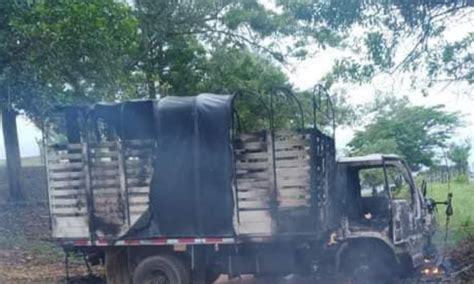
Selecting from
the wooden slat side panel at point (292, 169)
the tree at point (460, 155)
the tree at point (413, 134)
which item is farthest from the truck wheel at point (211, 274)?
the tree at point (460, 155)

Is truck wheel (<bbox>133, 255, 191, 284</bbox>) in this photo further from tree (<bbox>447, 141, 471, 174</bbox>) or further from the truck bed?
tree (<bbox>447, 141, 471, 174</bbox>)

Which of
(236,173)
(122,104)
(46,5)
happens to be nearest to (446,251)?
(236,173)

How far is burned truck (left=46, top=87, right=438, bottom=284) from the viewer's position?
861 cm

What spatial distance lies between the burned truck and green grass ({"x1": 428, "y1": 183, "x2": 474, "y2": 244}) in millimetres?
3250

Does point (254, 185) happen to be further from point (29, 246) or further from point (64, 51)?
point (29, 246)

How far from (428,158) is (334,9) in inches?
505

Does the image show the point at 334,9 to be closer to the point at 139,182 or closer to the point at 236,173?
the point at 236,173

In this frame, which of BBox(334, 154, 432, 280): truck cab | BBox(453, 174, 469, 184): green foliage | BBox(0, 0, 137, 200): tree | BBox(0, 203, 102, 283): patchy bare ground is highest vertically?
BBox(0, 0, 137, 200): tree

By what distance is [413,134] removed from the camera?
22.0m

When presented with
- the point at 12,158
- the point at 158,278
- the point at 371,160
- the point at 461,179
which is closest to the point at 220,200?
Answer: the point at 158,278

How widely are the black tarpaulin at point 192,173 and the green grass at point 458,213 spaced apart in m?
5.40

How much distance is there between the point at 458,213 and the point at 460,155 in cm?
894

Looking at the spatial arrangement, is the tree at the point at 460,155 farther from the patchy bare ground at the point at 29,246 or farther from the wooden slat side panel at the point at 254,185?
the wooden slat side panel at the point at 254,185

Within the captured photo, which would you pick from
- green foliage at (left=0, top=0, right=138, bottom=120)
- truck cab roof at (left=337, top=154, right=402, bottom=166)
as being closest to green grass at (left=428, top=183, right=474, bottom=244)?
truck cab roof at (left=337, top=154, right=402, bottom=166)
